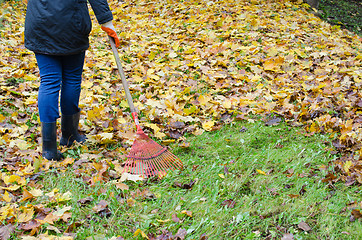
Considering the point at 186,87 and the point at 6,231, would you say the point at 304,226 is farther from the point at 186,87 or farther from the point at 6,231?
the point at 186,87

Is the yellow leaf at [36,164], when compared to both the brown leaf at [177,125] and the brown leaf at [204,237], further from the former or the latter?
the brown leaf at [204,237]

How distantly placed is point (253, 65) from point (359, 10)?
665 centimetres

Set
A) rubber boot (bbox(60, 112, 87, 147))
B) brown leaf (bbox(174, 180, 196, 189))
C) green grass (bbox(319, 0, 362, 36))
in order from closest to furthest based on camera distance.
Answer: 1. brown leaf (bbox(174, 180, 196, 189))
2. rubber boot (bbox(60, 112, 87, 147))
3. green grass (bbox(319, 0, 362, 36))

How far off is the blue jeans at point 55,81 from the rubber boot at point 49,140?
0.05 meters

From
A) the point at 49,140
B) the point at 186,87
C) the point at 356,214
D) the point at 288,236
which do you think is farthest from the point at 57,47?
the point at 356,214

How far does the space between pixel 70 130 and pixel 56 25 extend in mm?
968

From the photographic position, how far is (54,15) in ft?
7.05

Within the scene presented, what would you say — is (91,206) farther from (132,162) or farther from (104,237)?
(132,162)

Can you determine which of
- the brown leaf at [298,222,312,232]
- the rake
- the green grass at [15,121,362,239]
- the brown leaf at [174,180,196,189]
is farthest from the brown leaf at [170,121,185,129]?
the brown leaf at [298,222,312,232]

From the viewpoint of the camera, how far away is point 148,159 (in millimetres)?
2490

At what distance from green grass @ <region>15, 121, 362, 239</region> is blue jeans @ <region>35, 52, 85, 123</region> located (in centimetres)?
53

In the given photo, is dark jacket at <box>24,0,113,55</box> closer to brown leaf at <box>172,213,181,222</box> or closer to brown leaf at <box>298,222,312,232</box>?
brown leaf at <box>172,213,181,222</box>

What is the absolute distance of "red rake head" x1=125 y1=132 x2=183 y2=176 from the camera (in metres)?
2.43

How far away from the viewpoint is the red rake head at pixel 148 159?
7.96 feet
